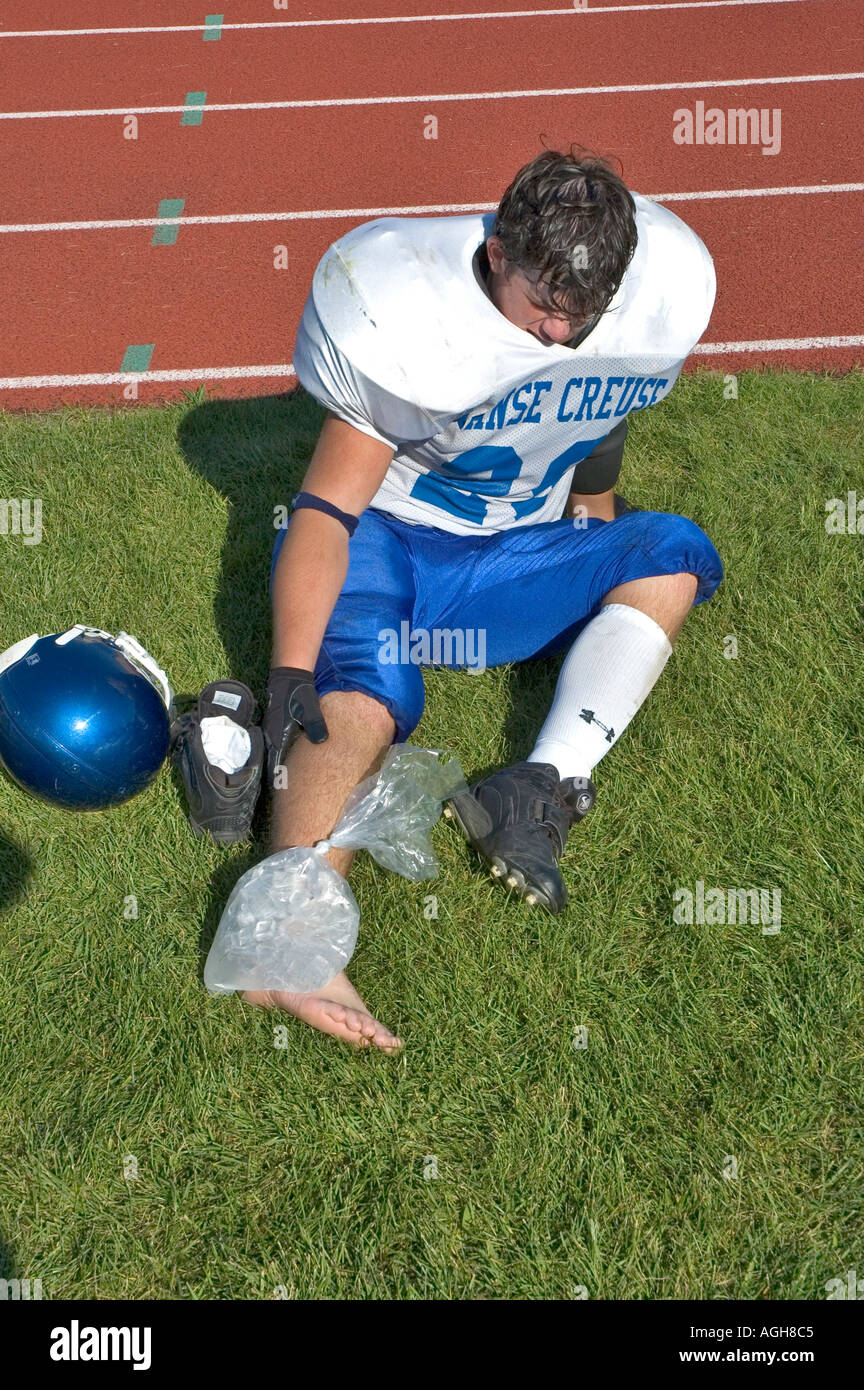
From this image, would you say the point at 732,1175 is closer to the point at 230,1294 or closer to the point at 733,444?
the point at 230,1294

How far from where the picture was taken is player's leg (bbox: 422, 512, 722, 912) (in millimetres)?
2600

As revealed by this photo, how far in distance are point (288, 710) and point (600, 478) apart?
4.35 feet

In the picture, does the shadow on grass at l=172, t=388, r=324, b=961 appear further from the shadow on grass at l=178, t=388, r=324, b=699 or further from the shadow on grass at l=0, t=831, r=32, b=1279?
the shadow on grass at l=0, t=831, r=32, b=1279

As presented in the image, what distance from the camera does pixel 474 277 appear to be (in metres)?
2.74

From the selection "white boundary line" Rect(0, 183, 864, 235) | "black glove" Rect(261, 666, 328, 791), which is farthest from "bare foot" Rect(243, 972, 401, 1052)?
"white boundary line" Rect(0, 183, 864, 235)

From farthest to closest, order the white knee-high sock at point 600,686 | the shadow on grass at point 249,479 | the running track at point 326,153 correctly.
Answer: the running track at point 326,153 < the shadow on grass at point 249,479 < the white knee-high sock at point 600,686

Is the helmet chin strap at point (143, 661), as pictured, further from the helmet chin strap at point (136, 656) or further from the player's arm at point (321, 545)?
the player's arm at point (321, 545)

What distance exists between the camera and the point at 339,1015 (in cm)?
229

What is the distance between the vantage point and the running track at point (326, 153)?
5416mm

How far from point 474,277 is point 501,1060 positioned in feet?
5.92

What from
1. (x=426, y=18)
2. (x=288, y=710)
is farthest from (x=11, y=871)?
(x=426, y=18)

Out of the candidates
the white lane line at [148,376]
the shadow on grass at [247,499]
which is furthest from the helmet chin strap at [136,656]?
the white lane line at [148,376]

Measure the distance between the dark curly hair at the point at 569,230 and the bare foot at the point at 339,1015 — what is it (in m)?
1.59
